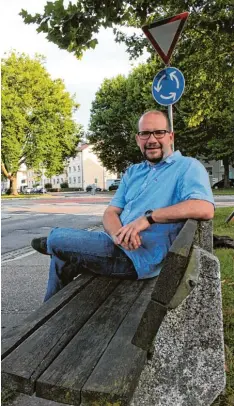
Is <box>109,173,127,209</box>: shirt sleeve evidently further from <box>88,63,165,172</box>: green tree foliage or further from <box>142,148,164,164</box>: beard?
<box>88,63,165,172</box>: green tree foliage

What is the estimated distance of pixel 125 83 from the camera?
2018 inches

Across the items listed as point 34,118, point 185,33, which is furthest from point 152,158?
point 34,118

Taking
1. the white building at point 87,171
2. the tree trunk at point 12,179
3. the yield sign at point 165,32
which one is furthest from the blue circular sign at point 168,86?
the white building at point 87,171

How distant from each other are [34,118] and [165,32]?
4800cm

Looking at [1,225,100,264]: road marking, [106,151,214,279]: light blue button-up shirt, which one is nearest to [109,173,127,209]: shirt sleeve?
[106,151,214,279]: light blue button-up shirt

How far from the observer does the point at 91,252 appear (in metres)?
3.09

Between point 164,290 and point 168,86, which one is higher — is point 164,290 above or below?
below

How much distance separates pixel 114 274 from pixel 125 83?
163 feet

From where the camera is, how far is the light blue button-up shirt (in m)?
2.91

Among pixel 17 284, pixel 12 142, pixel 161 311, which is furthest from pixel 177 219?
pixel 12 142

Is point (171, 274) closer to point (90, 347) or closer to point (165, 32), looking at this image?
point (90, 347)

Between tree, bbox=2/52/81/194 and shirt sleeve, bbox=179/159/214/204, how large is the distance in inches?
1913

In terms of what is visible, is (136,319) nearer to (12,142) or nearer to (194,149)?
(194,149)

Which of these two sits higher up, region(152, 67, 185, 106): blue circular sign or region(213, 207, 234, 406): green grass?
region(152, 67, 185, 106): blue circular sign
